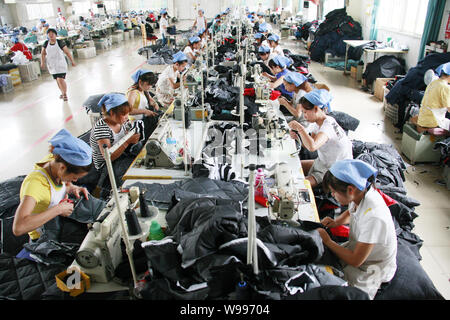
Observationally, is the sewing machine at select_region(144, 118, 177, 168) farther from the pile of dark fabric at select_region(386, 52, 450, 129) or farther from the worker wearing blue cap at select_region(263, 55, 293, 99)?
the pile of dark fabric at select_region(386, 52, 450, 129)

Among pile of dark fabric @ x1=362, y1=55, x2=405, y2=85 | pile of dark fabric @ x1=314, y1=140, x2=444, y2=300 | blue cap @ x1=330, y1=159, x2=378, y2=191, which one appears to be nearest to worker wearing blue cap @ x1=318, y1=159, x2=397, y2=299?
blue cap @ x1=330, y1=159, x2=378, y2=191

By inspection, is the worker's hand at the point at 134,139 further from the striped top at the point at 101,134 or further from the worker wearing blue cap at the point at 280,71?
the worker wearing blue cap at the point at 280,71

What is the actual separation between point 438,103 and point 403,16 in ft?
17.4

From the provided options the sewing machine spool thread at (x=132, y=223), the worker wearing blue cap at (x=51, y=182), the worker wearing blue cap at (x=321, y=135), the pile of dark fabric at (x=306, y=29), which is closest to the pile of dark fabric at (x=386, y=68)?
the worker wearing blue cap at (x=321, y=135)

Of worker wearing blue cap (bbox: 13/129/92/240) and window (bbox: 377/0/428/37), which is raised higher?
window (bbox: 377/0/428/37)

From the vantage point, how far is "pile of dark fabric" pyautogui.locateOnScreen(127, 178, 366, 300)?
1453 millimetres

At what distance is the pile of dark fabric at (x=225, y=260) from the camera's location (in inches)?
57.2

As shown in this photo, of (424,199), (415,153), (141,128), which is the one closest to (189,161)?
(141,128)

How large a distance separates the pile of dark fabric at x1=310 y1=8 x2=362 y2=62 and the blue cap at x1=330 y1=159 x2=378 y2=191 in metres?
9.48

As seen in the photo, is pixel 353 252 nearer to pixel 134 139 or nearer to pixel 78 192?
pixel 78 192

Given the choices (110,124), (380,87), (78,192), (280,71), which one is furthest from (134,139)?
(380,87)

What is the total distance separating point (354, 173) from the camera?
189cm

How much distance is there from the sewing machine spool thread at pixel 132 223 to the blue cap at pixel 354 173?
1.15 meters

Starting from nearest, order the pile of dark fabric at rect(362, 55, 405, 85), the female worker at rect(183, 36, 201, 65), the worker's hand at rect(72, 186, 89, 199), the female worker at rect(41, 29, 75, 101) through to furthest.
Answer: the worker's hand at rect(72, 186, 89, 199)
the female worker at rect(183, 36, 201, 65)
the female worker at rect(41, 29, 75, 101)
the pile of dark fabric at rect(362, 55, 405, 85)
